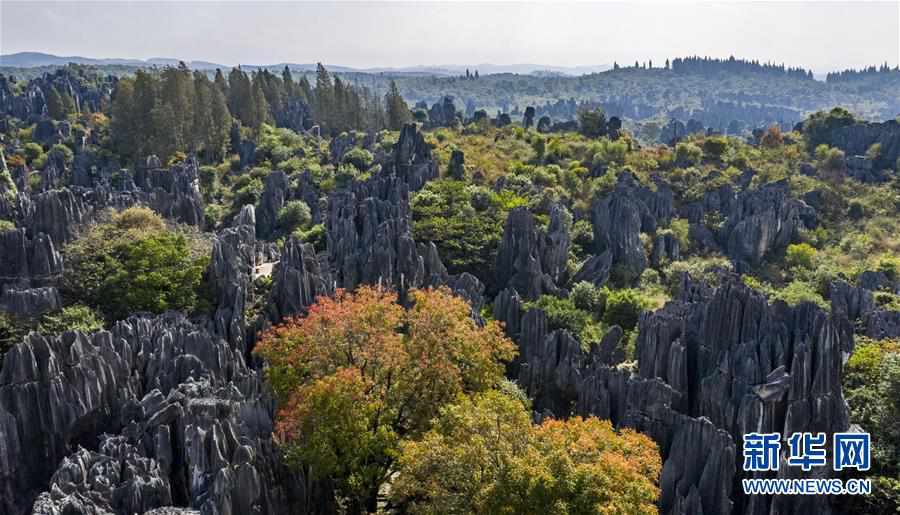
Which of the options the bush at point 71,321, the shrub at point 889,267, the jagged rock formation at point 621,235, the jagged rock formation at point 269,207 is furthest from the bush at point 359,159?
the shrub at point 889,267

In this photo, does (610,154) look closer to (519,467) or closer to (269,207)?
(269,207)

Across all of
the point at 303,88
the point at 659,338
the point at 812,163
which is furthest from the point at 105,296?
the point at 303,88

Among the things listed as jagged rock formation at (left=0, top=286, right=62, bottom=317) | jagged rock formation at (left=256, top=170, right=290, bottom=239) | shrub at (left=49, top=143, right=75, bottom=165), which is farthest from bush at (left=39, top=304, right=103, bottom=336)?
shrub at (left=49, top=143, right=75, bottom=165)

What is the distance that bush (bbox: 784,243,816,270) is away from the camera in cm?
4422

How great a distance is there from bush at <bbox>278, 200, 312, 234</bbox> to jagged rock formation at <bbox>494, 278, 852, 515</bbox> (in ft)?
78.6

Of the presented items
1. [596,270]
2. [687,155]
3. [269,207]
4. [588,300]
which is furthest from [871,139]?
[269,207]

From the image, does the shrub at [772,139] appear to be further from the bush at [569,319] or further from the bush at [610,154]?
the bush at [569,319]

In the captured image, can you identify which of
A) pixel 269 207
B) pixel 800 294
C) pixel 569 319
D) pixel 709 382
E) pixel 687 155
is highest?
pixel 687 155

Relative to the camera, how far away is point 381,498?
2070 cm

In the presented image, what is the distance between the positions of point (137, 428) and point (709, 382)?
16783 millimetres

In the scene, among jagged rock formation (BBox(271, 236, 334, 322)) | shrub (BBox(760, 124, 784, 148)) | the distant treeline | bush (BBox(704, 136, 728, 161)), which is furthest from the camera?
shrub (BBox(760, 124, 784, 148))

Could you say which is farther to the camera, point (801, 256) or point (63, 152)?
point (63, 152)

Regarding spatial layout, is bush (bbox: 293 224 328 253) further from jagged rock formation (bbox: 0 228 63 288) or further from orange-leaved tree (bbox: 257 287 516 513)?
orange-leaved tree (bbox: 257 287 516 513)

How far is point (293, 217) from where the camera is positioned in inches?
1837
